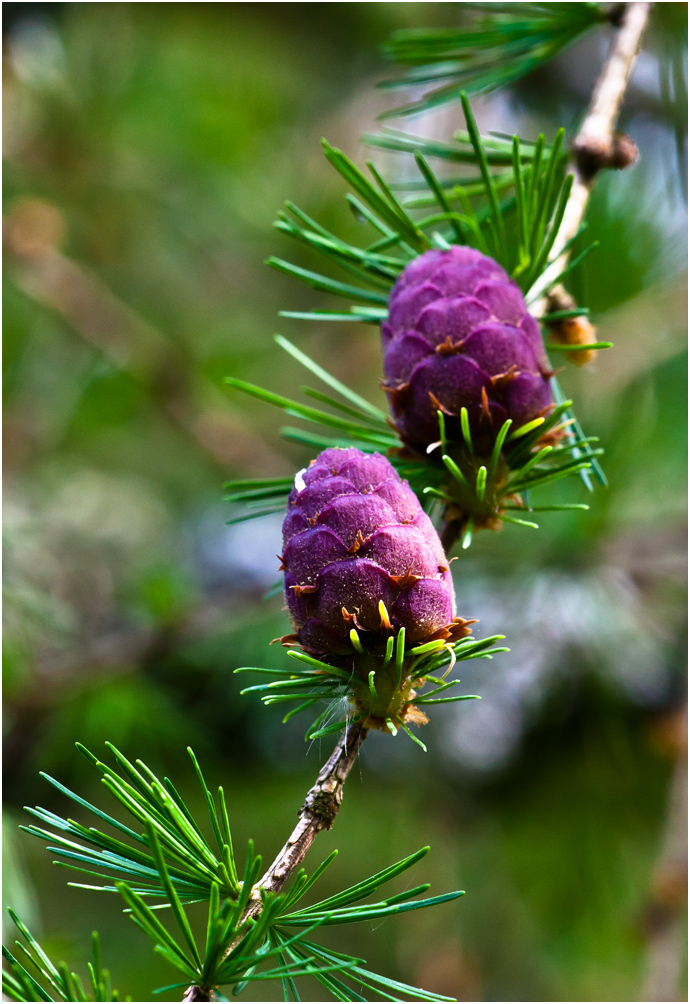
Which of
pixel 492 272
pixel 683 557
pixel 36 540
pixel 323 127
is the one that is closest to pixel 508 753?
pixel 683 557

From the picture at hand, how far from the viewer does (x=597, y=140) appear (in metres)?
0.48

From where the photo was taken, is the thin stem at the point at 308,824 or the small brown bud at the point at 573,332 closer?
the thin stem at the point at 308,824

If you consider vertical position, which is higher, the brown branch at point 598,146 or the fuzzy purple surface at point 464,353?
the brown branch at point 598,146

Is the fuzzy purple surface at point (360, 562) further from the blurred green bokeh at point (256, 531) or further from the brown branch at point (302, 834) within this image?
the blurred green bokeh at point (256, 531)

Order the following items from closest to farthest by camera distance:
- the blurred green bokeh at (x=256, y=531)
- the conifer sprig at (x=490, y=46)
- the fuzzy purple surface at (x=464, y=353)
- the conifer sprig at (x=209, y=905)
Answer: the conifer sprig at (x=209, y=905) → the fuzzy purple surface at (x=464, y=353) → the conifer sprig at (x=490, y=46) → the blurred green bokeh at (x=256, y=531)

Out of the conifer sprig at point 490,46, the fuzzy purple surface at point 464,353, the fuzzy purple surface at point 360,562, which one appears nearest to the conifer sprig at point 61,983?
the fuzzy purple surface at point 360,562

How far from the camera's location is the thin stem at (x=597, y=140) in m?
0.46

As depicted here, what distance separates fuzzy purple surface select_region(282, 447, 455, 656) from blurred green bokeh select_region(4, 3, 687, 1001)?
0.33 meters

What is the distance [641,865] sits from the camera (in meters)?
1.15

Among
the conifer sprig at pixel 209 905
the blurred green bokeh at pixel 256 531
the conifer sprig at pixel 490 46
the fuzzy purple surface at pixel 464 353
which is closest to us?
the conifer sprig at pixel 209 905

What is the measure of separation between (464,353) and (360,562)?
0.12 metres

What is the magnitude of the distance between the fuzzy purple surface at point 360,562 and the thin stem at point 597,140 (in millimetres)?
192

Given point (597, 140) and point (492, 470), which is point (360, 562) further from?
point (597, 140)

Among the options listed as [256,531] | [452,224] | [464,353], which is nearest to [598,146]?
[452,224]
